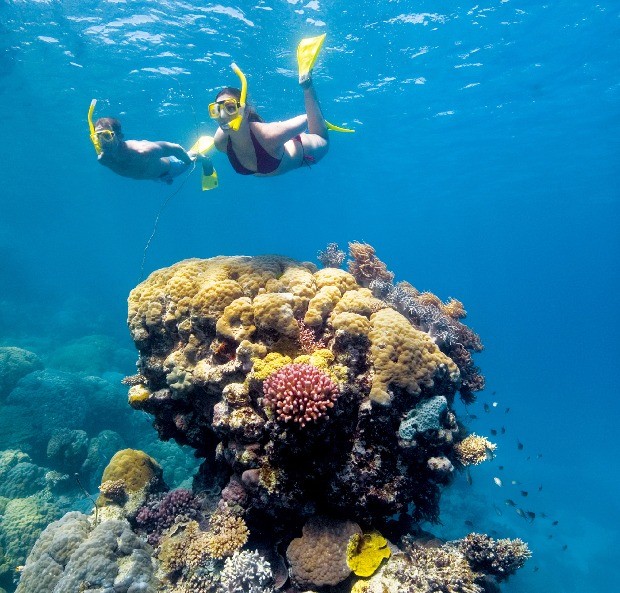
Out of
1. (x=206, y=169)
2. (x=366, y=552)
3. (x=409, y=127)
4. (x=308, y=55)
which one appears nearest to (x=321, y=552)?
(x=366, y=552)

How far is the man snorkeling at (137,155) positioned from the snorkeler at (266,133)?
2.08 m

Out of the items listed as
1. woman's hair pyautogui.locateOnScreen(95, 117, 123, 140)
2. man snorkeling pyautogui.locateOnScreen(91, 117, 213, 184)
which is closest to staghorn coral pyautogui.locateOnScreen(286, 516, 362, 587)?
man snorkeling pyautogui.locateOnScreen(91, 117, 213, 184)

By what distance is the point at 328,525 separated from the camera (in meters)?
4.93

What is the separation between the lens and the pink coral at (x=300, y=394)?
428 centimetres

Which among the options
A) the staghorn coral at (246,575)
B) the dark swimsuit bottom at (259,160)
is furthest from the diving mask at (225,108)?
the staghorn coral at (246,575)

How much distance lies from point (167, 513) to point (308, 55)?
865cm

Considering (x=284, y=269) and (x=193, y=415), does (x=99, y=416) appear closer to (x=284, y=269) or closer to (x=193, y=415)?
(x=193, y=415)

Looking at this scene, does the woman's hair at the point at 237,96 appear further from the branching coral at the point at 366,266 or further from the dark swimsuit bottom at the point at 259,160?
the branching coral at the point at 366,266

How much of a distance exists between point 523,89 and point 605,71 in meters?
4.31

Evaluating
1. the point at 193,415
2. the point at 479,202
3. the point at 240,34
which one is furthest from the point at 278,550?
the point at 479,202

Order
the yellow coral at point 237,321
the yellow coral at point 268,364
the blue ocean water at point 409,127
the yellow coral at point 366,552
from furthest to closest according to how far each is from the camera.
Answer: the blue ocean water at point 409,127
the yellow coral at point 237,321
the yellow coral at point 268,364
the yellow coral at point 366,552

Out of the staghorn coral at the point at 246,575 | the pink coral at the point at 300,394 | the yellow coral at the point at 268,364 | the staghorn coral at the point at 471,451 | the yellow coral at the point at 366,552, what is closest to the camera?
the pink coral at the point at 300,394

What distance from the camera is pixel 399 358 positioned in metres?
5.20

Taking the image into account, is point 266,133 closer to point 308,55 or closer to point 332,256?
point 308,55
